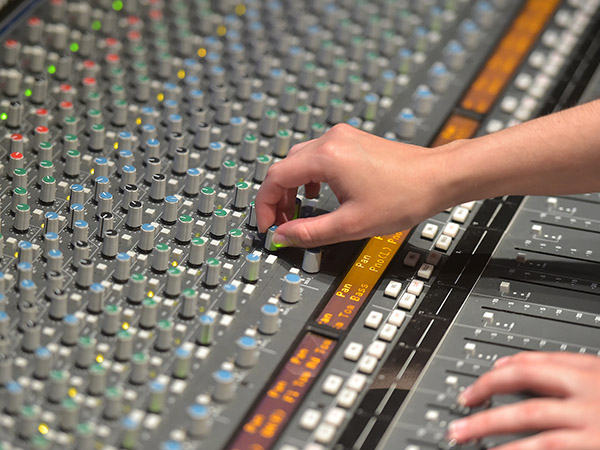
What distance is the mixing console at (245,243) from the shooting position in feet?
5.07

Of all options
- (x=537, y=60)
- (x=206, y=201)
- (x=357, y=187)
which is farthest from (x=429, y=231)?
(x=537, y=60)

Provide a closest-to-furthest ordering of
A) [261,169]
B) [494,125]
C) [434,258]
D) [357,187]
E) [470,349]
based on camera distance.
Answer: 1. [470,349]
2. [357,187]
3. [434,258]
4. [261,169]
5. [494,125]

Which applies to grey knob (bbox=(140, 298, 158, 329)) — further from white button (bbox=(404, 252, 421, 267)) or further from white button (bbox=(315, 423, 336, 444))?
white button (bbox=(404, 252, 421, 267))

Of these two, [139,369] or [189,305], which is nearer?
[139,369]

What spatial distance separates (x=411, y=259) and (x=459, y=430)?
0.50 metres

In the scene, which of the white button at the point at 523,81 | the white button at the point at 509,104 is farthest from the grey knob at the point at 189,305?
the white button at the point at 523,81

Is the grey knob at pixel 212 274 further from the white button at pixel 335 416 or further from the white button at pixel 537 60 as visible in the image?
the white button at pixel 537 60

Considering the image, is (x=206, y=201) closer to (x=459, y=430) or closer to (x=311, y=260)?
(x=311, y=260)

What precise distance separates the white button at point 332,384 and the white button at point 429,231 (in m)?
0.49

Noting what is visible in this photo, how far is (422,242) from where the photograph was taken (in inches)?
79.4

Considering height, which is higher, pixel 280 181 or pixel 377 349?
pixel 280 181

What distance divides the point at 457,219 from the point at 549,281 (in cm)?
25

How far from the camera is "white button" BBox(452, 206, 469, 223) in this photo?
2.08 meters

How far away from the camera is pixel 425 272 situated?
1918 mm
